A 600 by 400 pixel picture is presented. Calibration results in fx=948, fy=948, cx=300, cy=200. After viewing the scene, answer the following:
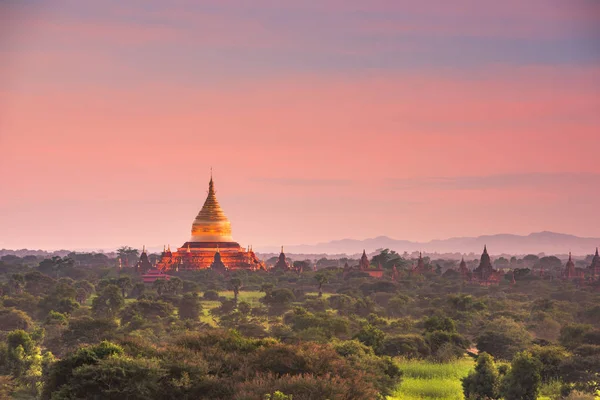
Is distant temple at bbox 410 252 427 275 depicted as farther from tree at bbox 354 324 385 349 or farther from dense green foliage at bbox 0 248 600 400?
tree at bbox 354 324 385 349

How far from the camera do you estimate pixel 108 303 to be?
305 feet

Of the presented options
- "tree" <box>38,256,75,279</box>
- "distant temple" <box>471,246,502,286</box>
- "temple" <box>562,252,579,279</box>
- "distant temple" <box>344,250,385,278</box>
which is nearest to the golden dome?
"distant temple" <box>344,250,385,278</box>

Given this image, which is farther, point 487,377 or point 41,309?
point 41,309

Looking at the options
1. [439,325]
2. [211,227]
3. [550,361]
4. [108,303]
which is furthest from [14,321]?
[211,227]

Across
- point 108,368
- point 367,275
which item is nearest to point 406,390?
point 108,368

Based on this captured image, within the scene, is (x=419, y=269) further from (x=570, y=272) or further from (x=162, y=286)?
(x=162, y=286)

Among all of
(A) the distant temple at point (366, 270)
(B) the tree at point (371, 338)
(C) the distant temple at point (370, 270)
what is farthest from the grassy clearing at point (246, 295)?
(B) the tree at point (371, 338)

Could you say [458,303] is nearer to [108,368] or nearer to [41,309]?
[41,309]

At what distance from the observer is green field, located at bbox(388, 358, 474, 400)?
53062 mm

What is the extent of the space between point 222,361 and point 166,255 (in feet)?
389

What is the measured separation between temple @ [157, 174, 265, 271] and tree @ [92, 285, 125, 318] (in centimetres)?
5863

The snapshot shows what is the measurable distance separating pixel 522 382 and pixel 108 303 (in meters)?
54.8

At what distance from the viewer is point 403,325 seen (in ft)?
250

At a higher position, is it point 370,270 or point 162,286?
point 370,270
